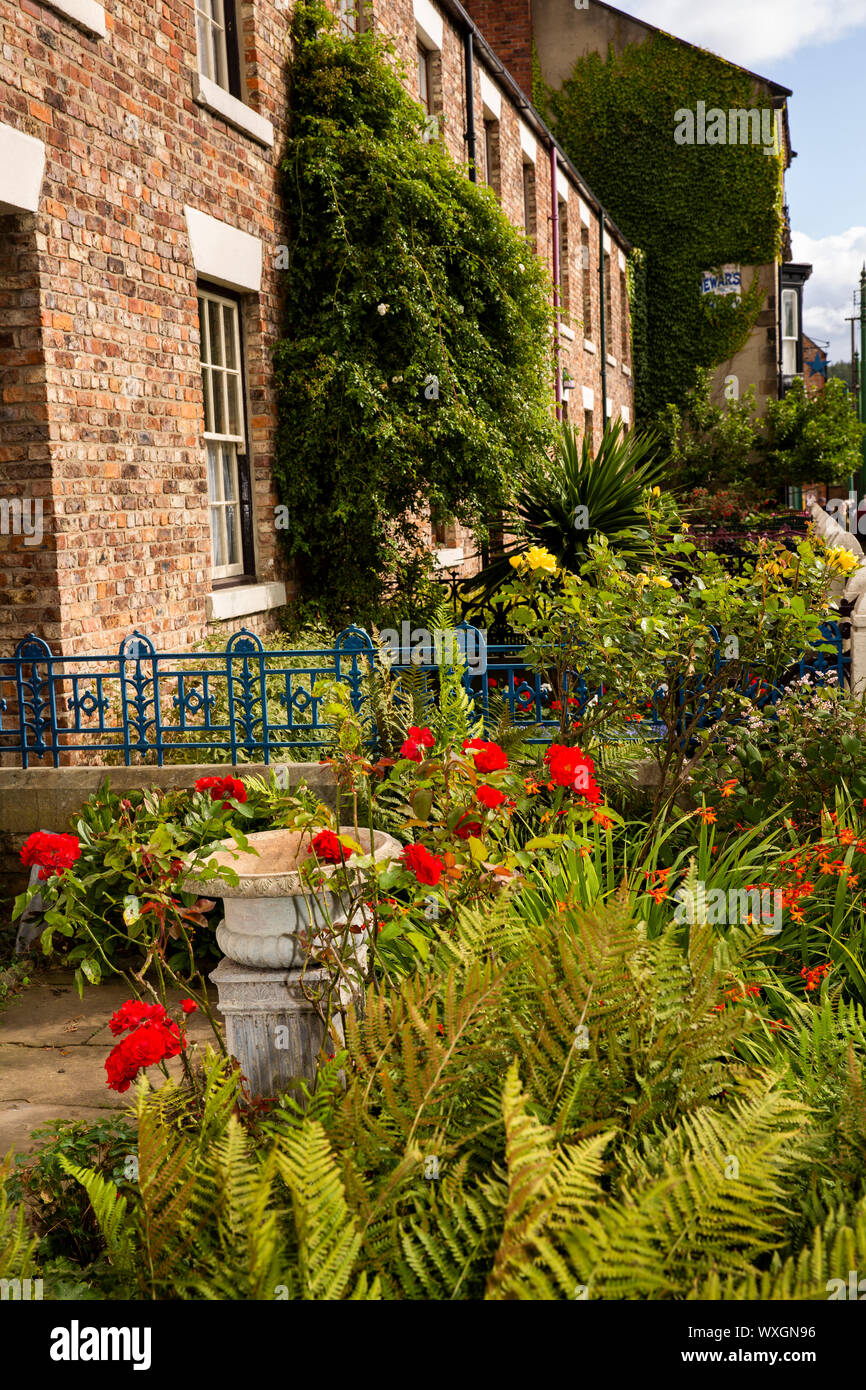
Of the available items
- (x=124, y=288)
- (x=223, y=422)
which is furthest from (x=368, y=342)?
(x=124, y=288)

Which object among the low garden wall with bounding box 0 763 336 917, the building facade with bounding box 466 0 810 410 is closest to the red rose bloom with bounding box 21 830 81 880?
the low garden wall with bounding box 0 763 336 917

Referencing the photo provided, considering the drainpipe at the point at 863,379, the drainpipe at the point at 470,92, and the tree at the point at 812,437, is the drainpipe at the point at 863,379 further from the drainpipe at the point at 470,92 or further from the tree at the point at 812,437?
the drainpipe at the point at 470,92

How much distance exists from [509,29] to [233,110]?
16.6m

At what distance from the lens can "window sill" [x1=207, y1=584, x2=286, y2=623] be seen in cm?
688

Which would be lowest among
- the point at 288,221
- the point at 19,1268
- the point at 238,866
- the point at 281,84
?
the point at 19,1268

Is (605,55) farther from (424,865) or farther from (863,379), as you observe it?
(424,865)

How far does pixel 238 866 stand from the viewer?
3.44 m

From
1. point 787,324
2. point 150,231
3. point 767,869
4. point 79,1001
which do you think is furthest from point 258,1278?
point 787,324

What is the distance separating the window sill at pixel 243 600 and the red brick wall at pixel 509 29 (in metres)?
16.6

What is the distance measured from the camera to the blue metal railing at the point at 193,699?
537 cm

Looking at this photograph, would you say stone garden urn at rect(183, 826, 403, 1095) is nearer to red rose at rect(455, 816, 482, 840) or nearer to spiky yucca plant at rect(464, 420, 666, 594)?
red rose at rect(455, 816, 482, 840)

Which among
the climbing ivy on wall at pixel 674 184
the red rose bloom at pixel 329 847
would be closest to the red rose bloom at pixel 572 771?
the red rose bloom at pixel 329 847

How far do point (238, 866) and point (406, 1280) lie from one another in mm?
1599

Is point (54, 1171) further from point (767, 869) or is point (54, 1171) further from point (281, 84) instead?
point (281, 84)
